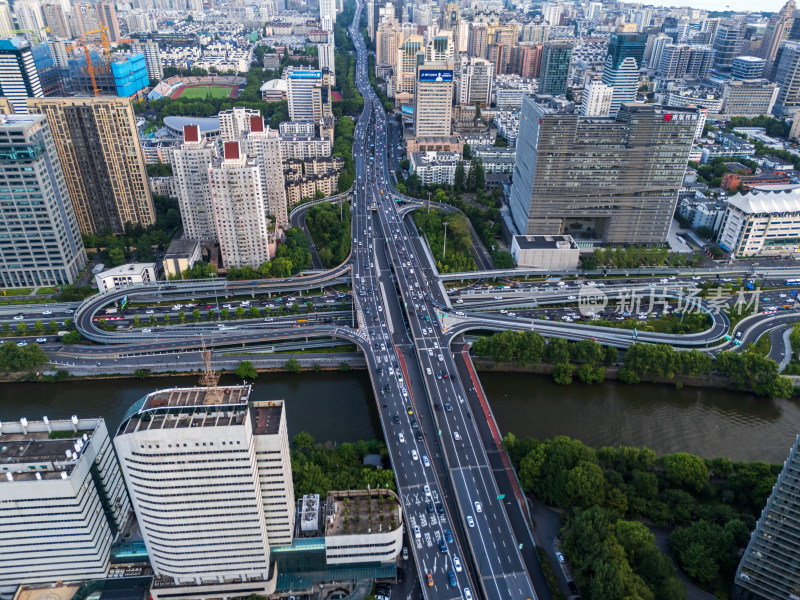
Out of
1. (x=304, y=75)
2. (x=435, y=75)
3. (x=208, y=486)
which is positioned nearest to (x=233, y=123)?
(x=304, y=75)

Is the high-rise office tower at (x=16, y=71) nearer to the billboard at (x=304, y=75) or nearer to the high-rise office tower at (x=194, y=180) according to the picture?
the billboard at (x=304, y=75)

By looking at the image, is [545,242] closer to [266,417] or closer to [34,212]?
[266,417]

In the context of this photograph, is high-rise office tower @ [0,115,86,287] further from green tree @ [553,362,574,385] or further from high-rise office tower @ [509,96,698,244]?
high-rise office tower @ [509,96,698,244]

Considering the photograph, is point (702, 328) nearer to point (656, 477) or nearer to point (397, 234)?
point (656, 477)

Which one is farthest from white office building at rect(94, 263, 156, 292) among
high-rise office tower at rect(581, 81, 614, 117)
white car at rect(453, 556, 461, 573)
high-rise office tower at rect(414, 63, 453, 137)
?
high-rise office tower at rect(581, 81, 614, 117)

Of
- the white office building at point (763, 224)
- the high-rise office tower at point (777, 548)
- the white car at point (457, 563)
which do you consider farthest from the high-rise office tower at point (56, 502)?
the white office building at point (763, 224)

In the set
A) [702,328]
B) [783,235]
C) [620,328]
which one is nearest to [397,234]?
[620,328]
